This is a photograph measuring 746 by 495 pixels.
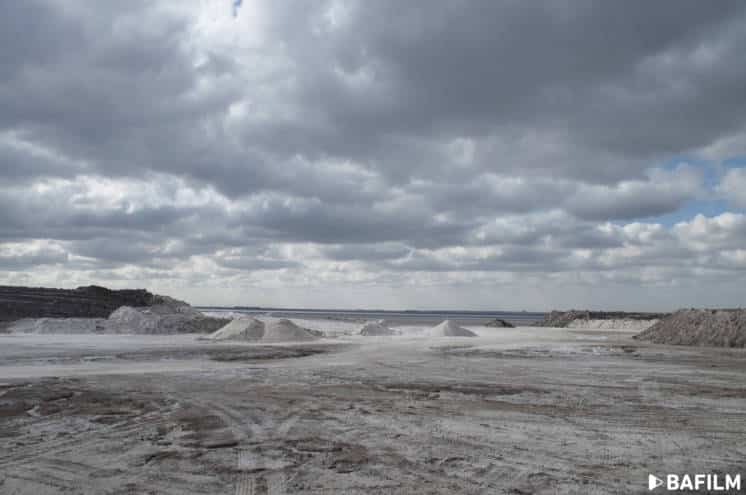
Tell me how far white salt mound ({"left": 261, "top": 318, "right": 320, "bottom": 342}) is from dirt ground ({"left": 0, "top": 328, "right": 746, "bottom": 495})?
1964cm

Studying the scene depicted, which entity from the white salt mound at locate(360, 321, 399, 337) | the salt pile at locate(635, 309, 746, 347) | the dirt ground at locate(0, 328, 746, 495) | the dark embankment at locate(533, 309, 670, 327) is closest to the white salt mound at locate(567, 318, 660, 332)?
the dark embankment at locate(533, 309, 670, 327)

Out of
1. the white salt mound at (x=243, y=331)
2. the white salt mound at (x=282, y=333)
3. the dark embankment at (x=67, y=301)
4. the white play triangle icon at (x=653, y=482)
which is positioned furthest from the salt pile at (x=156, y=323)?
the white play triangle icon at (x=653, y=482)

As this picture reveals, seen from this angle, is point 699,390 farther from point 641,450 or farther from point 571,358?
point 571,358

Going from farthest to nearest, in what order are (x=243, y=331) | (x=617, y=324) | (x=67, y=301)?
(x=617, y=324), (x=67, y=301), (x=243, y=331)

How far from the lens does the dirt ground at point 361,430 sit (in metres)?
7.13

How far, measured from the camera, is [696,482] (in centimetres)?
710

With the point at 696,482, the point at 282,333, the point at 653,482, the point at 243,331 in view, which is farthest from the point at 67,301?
the point at 696,482

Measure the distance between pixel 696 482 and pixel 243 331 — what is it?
3613cm

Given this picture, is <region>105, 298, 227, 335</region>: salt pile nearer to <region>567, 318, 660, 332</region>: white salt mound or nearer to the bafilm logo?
the bafilm logo

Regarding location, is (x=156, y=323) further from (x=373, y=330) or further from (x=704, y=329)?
(x=704, y=329)

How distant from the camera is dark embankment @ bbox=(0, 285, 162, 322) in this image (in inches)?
2207

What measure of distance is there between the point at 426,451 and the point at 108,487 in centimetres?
447

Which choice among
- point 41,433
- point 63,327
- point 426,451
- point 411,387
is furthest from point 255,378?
point 63,327

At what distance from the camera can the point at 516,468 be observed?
7.62 meters
